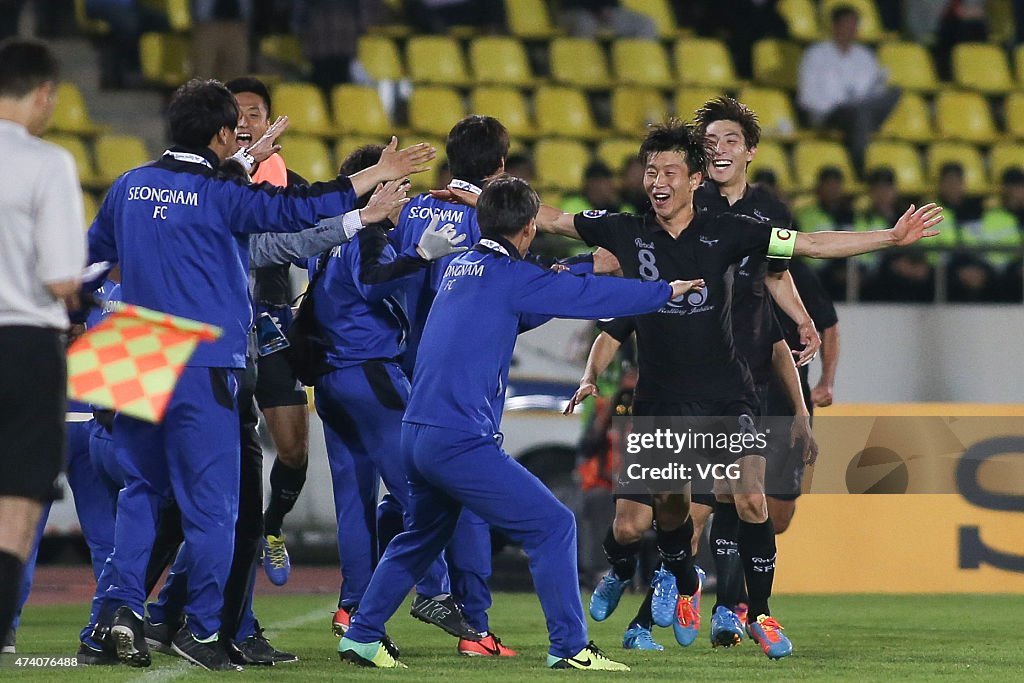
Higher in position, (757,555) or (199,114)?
(199,114)

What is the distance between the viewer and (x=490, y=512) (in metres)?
6.61

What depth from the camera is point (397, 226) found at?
8.09 metres

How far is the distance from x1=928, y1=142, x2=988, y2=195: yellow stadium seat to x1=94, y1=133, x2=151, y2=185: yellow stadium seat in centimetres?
742

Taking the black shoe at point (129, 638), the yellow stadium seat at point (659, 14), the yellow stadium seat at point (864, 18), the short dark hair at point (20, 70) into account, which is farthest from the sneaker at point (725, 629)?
the yellow stadium seat at point (864, 18)

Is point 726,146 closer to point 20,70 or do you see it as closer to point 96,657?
point 96,657

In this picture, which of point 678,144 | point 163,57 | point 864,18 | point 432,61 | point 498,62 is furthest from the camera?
point 864,18

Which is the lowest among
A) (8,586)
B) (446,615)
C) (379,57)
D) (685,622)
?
(685,622)

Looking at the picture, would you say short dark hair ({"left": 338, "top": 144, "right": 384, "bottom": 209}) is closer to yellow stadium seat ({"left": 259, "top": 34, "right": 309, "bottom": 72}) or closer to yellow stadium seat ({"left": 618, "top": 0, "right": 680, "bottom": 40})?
yellow stadium seat ({"left": 259, "top": 34, "right": 309, "bottom": 72})

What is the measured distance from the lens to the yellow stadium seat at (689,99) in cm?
1659

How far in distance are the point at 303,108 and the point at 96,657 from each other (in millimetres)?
10089

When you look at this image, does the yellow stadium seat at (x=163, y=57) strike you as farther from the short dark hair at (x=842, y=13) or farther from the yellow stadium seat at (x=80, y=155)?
the short dark hair at (x=842, y=13)

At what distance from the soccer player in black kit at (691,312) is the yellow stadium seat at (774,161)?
8.59 m

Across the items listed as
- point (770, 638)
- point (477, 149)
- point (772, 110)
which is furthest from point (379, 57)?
point (770, 638)

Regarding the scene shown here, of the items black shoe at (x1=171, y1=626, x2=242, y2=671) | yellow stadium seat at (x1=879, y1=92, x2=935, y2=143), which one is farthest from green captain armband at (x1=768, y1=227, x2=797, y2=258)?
yellow stadium seat at (x1=879, y1=92, x2=935, y2=143)
